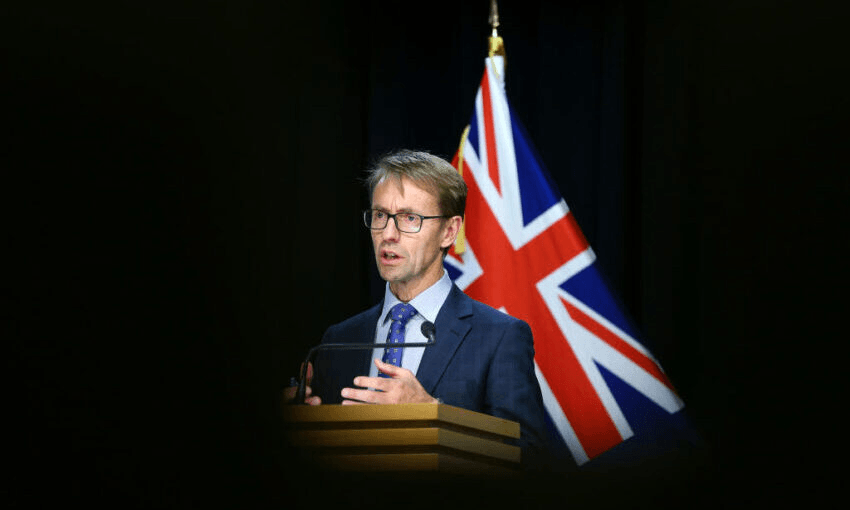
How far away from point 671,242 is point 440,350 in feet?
4.50

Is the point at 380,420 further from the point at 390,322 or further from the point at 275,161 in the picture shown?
the point at 275,161

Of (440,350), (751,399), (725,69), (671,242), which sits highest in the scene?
(725,69)

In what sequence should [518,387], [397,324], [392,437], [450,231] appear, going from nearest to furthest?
1. [392,437]
2. [518,387]
3. [397,324]
4. [450,231]

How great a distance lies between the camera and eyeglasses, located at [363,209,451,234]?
246cm

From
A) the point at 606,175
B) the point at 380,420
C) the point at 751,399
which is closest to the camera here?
the point at 380,420

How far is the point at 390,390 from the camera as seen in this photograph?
1826mm

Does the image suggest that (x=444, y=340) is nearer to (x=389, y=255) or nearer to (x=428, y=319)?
(x=428, y=319)

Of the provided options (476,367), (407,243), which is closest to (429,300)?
(407,243)

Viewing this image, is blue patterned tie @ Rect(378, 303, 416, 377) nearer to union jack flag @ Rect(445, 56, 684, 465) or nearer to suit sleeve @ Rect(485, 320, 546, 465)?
suit sleeve @ Rect(485, 320, 546, 465)

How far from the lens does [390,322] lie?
250cm

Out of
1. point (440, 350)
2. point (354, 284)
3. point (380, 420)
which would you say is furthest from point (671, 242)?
point (380, 420)

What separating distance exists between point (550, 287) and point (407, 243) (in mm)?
836

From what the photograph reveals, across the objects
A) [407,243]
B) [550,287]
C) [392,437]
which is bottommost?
[392,437]

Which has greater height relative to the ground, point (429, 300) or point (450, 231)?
point (450, 231)
